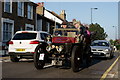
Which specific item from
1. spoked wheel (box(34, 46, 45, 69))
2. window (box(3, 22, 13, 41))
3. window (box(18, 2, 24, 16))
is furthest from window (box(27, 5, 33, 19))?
spoked wheel (box(34, 46, 45, 69))

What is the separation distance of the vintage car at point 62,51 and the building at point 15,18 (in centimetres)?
850

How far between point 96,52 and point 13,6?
10172 millimetres

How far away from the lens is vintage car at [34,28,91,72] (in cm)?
945

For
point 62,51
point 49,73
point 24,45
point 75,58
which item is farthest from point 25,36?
point 75,58

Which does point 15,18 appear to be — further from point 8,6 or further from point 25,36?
point 25,36

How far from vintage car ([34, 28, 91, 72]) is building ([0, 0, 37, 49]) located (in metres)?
8.50

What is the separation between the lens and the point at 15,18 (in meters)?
22.8

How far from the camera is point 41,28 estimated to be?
33562 millimetres

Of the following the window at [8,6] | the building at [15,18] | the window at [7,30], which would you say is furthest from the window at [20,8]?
the window at [7,30]

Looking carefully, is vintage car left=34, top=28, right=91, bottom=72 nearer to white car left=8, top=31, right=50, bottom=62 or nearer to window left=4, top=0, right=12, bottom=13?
white car left=8, top=31, right=50, bottom=62

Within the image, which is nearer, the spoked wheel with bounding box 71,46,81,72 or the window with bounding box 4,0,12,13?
the spoked wheel with bounding box 71,46,81,72

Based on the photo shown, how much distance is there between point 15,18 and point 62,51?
14187 mm

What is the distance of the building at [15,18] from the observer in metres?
20.5

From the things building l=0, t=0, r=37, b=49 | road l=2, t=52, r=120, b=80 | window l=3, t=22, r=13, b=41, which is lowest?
road l=2, t=52, r=120, b=80
